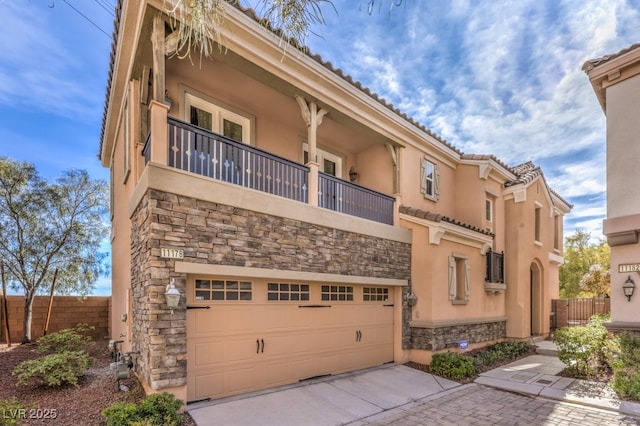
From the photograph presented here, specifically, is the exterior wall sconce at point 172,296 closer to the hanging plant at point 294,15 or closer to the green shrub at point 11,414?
the green shrub at point 11,414

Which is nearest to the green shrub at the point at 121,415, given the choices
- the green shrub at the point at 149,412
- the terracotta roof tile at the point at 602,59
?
the green shrub at the point at 149,412

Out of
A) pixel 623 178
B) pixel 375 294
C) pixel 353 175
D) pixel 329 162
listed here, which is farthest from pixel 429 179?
pixel 623 178

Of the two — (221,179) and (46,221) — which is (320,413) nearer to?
(221,179)

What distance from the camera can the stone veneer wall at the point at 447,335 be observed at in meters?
9.58

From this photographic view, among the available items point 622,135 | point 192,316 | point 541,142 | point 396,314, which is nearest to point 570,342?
point 396,314

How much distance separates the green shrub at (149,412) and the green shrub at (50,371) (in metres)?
2.22

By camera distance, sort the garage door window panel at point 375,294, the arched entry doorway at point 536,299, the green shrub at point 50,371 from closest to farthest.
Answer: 1. the green shrub at point 50,371
2. the garage door window panel at point 375,294
3. the arched entry doorway at point 536,299

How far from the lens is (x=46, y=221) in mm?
12164

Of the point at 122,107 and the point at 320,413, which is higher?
the point at 122,107

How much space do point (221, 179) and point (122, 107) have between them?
15.9 ft

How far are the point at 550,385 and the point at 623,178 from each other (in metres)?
5.60

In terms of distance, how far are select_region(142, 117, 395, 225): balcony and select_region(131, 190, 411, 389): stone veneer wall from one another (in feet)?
2.60

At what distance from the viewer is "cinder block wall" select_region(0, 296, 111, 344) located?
11982mm

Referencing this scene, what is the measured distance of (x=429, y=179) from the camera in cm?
1223
